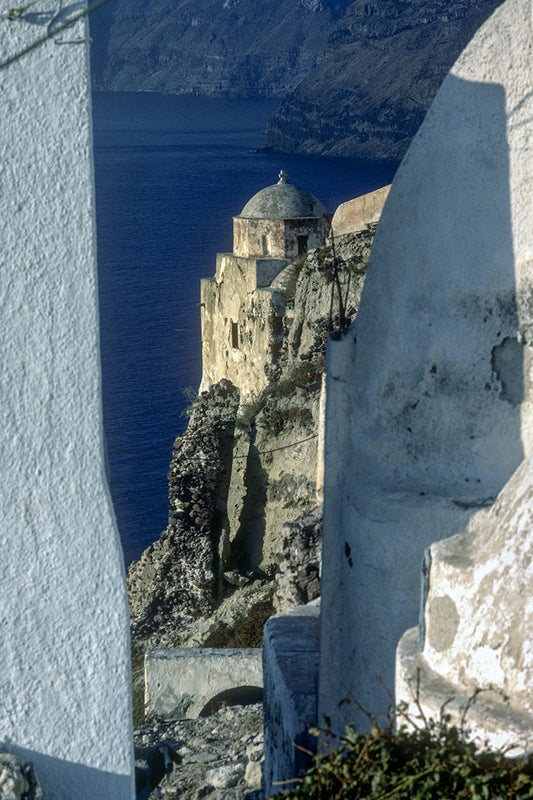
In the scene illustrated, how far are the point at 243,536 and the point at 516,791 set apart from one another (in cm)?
2202

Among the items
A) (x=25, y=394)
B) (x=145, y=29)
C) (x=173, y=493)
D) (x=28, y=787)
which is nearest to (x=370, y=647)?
(x=28, y=787)

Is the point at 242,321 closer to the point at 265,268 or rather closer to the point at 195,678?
the point at 265,268

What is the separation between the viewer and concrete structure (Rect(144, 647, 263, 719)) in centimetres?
1380

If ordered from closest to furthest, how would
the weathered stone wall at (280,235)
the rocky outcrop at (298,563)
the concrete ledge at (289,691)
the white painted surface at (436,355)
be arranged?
the white painted surface at (436,355), the concrete ledge at (289,691), the rocky outcrop at (298,563), the weathered stone wall at (280,235)

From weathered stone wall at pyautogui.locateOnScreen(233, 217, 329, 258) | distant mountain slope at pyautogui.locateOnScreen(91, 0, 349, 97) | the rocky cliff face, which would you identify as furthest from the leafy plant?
distant mountain slope at pyautogui.locateOnScreen(91, 0, 349, 97)

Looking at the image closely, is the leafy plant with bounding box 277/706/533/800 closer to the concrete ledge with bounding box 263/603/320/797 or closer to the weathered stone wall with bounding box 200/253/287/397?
the concrete ledge with bounding box 263/603/320/797

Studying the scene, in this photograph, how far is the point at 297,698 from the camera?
22.1 feet

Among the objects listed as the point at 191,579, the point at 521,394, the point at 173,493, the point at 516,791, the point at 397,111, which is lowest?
the point at 191,579

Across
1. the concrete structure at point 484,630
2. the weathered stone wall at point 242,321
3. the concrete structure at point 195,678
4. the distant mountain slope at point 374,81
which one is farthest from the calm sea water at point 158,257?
the concrete structure at point 484,630

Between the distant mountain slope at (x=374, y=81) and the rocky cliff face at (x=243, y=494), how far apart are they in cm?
7469

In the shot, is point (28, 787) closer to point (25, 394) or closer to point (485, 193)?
point (25, 394)

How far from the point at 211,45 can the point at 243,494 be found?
15987 cm

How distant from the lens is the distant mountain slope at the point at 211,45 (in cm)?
15912

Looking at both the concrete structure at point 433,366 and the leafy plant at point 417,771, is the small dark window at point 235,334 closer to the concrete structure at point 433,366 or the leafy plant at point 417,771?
the concrete structure at point 433,366
